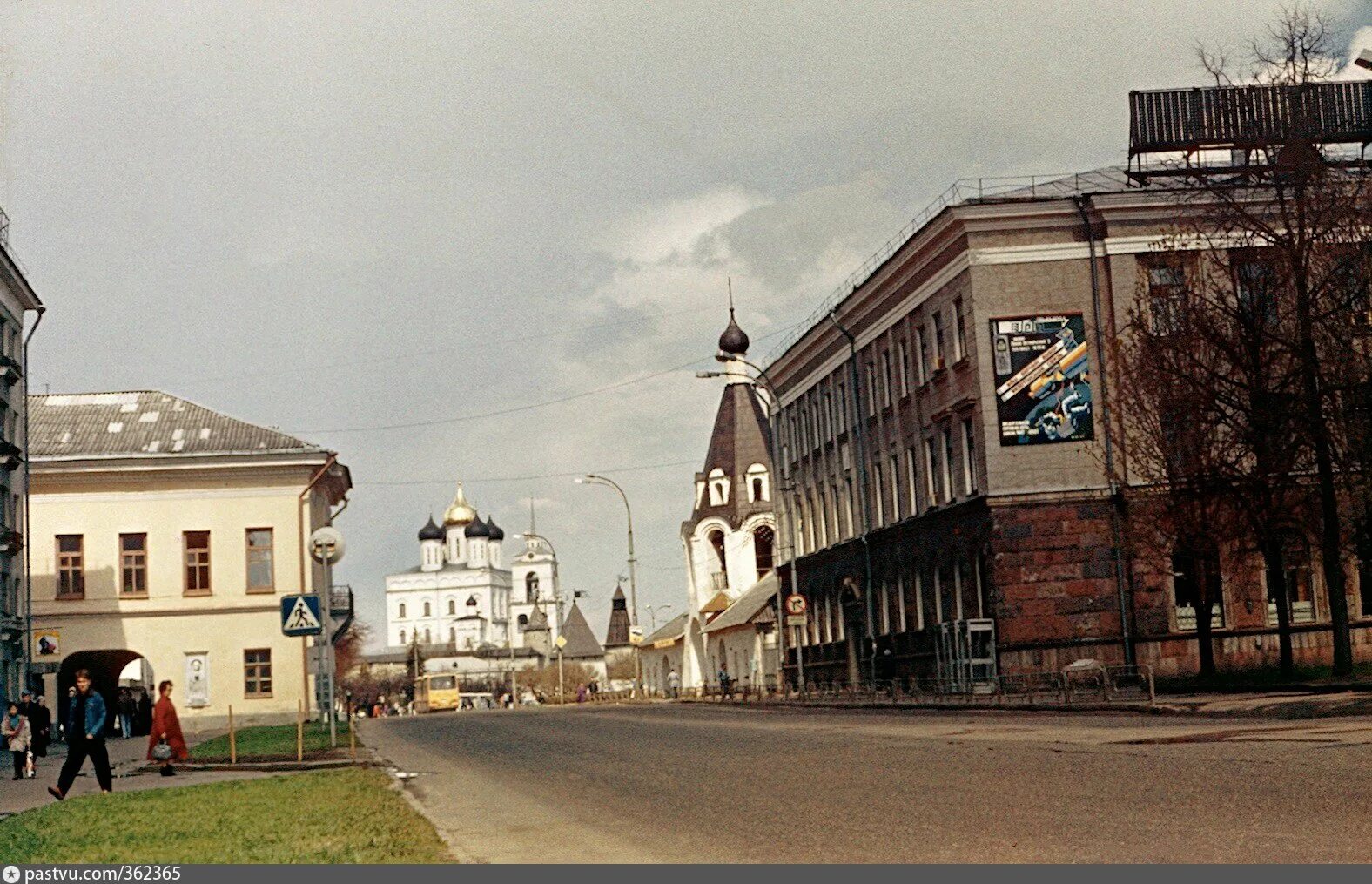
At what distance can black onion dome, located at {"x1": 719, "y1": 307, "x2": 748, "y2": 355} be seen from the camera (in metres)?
106

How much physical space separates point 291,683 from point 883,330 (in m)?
25.3

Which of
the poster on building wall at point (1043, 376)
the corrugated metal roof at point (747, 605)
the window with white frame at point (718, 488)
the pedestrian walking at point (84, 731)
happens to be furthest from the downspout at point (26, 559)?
the window with white frame at point (718, 488)

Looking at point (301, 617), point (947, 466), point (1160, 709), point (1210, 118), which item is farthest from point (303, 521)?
point (1160, 709)

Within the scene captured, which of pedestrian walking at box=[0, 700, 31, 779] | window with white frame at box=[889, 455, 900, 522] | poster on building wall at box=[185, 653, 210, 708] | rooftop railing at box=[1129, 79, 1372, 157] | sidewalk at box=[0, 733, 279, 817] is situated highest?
rooftop railing at box=[1129, 79, 1372, 157]

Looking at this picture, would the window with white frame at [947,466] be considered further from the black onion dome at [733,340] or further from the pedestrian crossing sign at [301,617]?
the black onion dome at [733,340]

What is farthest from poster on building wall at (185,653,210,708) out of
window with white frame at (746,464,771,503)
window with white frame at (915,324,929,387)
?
window with white frame at (746,464,771,503)

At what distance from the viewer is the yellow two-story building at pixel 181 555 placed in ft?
219

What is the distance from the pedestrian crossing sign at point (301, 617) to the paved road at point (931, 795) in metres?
2.69

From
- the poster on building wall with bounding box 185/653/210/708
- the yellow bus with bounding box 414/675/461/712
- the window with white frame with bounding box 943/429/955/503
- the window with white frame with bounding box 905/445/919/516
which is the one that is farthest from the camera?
the yellow bus with bounding box 414/675/461/712

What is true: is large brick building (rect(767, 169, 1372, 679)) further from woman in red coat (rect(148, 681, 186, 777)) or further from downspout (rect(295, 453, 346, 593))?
downspout (rect(295, 453, 346, 593))

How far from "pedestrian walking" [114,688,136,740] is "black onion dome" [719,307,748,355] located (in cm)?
5051

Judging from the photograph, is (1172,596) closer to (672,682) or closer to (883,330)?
(883,330)

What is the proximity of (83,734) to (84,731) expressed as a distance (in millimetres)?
50

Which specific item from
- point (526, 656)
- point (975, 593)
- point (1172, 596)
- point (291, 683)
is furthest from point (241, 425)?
point (526, 656)
